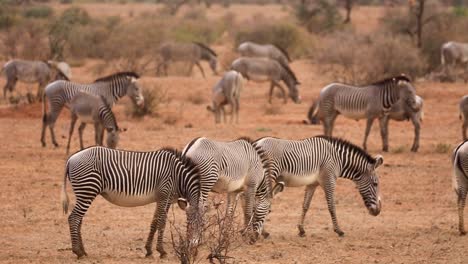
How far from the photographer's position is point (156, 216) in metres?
9.05

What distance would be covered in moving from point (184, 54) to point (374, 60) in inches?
279

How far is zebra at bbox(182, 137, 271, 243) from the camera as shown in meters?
9.56

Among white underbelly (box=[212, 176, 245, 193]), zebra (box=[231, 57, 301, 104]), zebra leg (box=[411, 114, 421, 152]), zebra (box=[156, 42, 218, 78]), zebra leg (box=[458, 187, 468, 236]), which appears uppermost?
white underbelly (box=[212, 176, 245, 193])

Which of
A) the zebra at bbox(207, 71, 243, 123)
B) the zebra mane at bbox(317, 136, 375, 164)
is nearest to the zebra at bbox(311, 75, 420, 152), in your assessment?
the zebra at bbox(207, 71, 243, 123)

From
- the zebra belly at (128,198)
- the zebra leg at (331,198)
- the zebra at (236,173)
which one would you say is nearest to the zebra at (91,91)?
the zebra leg at (331,198)

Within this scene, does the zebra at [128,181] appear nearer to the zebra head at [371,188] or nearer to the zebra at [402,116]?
the zebra head at [371,188]

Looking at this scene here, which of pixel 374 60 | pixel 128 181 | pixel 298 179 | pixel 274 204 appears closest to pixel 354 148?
pixel 298 179

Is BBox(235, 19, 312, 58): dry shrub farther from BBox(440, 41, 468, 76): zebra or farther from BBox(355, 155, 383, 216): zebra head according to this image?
BBox(355, 155, 383, 216): zebra head

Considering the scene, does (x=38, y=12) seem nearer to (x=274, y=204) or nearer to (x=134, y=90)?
(x=134, y=90)

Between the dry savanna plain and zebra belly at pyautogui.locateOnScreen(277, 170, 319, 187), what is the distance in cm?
63

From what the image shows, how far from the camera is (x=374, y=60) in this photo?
26688 mm

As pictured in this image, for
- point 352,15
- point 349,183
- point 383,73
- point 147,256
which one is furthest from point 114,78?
point 352,15

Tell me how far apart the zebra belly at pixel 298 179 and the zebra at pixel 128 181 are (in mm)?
1817

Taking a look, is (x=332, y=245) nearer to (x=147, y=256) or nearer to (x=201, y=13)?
(x=147, y=256)
